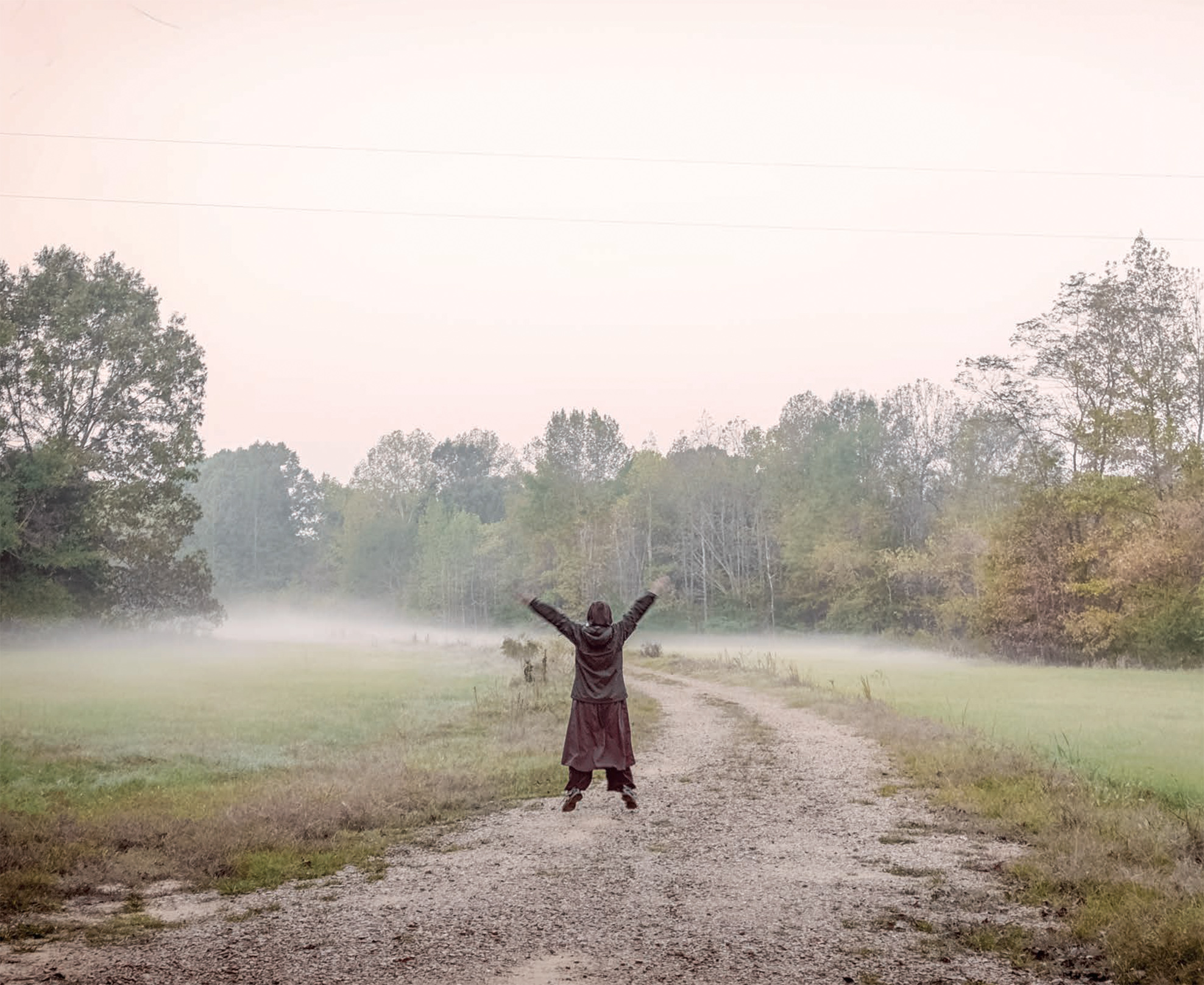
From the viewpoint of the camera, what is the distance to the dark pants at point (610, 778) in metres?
11.9

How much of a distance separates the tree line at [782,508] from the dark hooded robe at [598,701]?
52.3ft

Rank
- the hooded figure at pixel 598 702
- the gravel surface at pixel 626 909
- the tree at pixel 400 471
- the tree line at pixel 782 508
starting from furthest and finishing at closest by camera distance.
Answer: the tree at pixel 400 471 → the tree line at pixel 782 508 → the hooded figure at pixel 598 702 → the gravel surface at pixel 626 909

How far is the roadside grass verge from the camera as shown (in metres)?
6.53

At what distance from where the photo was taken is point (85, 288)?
27250 mm

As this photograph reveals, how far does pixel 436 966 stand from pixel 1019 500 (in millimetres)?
36361

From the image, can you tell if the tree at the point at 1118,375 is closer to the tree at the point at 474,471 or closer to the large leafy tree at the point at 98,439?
the large leafy tree at the point at 98,439

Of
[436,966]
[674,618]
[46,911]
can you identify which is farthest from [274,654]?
[436,966]

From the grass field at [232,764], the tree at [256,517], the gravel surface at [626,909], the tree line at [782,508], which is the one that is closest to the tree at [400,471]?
the tree line at [782,508]

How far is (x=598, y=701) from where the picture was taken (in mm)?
11703

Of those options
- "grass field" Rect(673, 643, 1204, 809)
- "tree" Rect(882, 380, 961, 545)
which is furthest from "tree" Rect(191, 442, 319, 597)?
"tree" Rect(882, 380, 961, 545)

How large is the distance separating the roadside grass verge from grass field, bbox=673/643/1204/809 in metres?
0.49

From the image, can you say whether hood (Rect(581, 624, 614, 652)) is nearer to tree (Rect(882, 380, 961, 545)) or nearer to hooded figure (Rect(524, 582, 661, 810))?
hooded figure (Rect(524, 582, 661, 810))

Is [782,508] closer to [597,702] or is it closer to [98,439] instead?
[98,439]

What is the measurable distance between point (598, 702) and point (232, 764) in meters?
7.00
